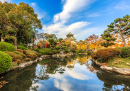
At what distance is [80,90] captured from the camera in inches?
136

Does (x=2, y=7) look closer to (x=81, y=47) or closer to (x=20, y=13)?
(x=20, y=13)

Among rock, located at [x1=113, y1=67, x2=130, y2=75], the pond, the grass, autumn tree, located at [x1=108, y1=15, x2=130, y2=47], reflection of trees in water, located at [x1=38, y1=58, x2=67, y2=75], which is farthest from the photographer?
autumn tree, located at [x1=108, y1=15, x2=130, y2=47]

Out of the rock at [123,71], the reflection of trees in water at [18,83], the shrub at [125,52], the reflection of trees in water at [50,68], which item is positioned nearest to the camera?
the reflection of trees in water at [18,83]

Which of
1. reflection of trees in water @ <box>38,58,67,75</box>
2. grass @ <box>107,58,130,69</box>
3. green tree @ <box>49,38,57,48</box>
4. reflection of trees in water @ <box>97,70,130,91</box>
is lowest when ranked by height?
reflection of trees in water @ <box>97,70,130,91</box>

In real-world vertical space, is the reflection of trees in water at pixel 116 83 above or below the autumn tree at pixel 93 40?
below

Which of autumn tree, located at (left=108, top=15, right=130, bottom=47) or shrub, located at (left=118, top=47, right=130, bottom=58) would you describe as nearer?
shrub, located at (left=118, top=47, right=130, bottom=58)

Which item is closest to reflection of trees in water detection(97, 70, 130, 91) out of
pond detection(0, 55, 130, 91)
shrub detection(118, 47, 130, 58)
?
pond detection(0, 55, 130, 91)

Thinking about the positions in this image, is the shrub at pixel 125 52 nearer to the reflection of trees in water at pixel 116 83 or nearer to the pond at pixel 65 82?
the pond at pixel 65 82

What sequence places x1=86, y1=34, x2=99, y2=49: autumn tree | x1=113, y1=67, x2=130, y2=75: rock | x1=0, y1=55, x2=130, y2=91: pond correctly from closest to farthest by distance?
x1=0, y1=55, x2=130, y2=91: pond < x1=113, y1=67, x2=130, y2=75: rock < x1=86, y1=34, x2=99, y2=49: autumn tree

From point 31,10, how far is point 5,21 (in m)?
6.01

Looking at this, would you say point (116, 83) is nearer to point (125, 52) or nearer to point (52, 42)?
point (125, 52)

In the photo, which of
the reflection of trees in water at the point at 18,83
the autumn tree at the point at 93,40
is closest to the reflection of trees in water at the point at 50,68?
the reflection of trees in water at the point at 18,83

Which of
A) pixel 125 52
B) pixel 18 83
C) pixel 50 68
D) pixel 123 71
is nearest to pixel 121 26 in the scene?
pixel 125 52

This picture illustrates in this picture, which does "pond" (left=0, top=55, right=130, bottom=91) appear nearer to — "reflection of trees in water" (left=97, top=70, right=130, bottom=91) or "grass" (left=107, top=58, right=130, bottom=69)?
"reflection of trees in water" (left=97, top=70, right=130, bottom=91)
